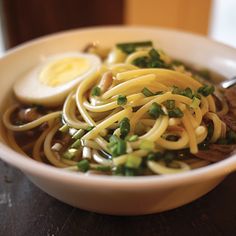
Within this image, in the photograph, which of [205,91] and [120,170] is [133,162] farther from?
[205,91]

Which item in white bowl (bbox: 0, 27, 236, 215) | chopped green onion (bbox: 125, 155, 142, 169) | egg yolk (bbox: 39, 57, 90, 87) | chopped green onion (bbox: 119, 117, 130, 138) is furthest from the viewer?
egg yolk (bbox: 39, 57, 90, 87)

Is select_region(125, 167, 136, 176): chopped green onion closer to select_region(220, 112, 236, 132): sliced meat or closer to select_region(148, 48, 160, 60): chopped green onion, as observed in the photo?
select_region(220, 112, 236, 132): sliced meat

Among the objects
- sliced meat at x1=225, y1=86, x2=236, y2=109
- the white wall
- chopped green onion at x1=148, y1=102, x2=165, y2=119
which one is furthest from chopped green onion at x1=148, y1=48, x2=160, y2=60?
the white wall

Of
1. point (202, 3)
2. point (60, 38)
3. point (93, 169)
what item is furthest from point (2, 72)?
point (202, 3)

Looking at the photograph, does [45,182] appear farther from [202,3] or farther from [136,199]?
[202,3]

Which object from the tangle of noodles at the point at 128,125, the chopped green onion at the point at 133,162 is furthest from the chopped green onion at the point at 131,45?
the chopped green onion at the point at 133,162
